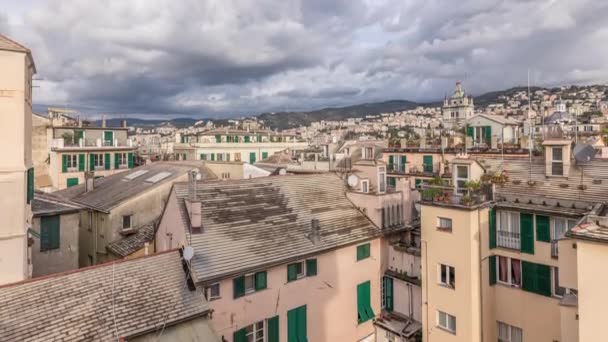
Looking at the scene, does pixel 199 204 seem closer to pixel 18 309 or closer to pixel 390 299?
pixel 18 309

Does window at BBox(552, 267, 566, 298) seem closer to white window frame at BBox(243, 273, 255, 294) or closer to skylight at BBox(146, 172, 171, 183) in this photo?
white window frame at BBox(243, 273, 255, 294)

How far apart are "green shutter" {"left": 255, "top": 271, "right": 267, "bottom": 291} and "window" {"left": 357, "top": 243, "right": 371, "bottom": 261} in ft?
21.4

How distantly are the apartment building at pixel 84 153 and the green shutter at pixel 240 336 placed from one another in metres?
33.3

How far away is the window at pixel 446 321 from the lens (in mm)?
17672

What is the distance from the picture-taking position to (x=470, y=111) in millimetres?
150125

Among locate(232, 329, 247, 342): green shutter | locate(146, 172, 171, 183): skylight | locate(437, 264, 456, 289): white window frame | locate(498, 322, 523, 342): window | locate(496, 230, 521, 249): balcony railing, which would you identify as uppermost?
locate(146, 172, 171, 183): skylight

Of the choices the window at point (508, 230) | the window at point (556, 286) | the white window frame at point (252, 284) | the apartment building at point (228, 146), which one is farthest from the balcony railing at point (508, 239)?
the apartment building at point (228, 146)

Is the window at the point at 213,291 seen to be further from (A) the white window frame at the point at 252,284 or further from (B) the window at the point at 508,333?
(B) the window at the point at 508,333

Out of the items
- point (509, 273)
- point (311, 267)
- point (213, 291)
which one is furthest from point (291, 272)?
point (509, 273)

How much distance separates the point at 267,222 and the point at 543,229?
12944mm

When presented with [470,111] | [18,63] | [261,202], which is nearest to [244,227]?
[261,202]

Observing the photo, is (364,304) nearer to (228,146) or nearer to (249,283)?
(249,283)

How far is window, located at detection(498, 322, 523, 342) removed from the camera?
17.1 meters

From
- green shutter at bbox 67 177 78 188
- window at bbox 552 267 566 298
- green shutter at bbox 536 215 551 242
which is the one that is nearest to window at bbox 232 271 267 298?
green shutter at bbox 536 215 551 242
